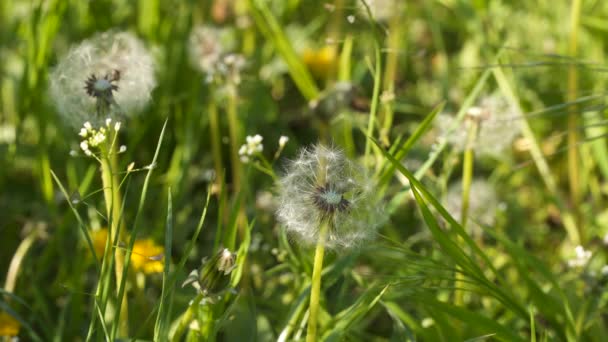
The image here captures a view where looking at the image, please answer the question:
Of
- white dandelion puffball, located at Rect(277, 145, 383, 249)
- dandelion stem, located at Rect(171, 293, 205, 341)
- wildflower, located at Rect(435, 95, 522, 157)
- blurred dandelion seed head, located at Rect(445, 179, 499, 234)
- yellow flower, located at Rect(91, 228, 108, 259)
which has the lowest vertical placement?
yellow flower, located at Rect(91, 228, 108, 259)

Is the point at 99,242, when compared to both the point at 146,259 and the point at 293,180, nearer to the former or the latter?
the point at 146,259

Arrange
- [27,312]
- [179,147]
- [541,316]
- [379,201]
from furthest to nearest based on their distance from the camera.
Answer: [179,147] < [27,312] < [541,316] < [379,201]

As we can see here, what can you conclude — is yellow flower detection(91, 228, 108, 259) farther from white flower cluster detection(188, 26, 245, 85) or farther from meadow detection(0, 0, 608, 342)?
white flower cluster detection(188, 26, 245, 85)

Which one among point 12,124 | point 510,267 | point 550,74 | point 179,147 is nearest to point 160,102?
point 179,147

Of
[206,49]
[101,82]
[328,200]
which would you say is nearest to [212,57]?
[206,49]

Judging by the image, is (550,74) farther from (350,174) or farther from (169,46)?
(350,174)

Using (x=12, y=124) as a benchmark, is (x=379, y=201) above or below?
above

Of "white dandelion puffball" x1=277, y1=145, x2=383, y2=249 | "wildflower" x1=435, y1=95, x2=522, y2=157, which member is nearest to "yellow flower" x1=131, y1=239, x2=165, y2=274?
"white dandelion puffball" x1=277, y1=145, x2=383, y2=249
